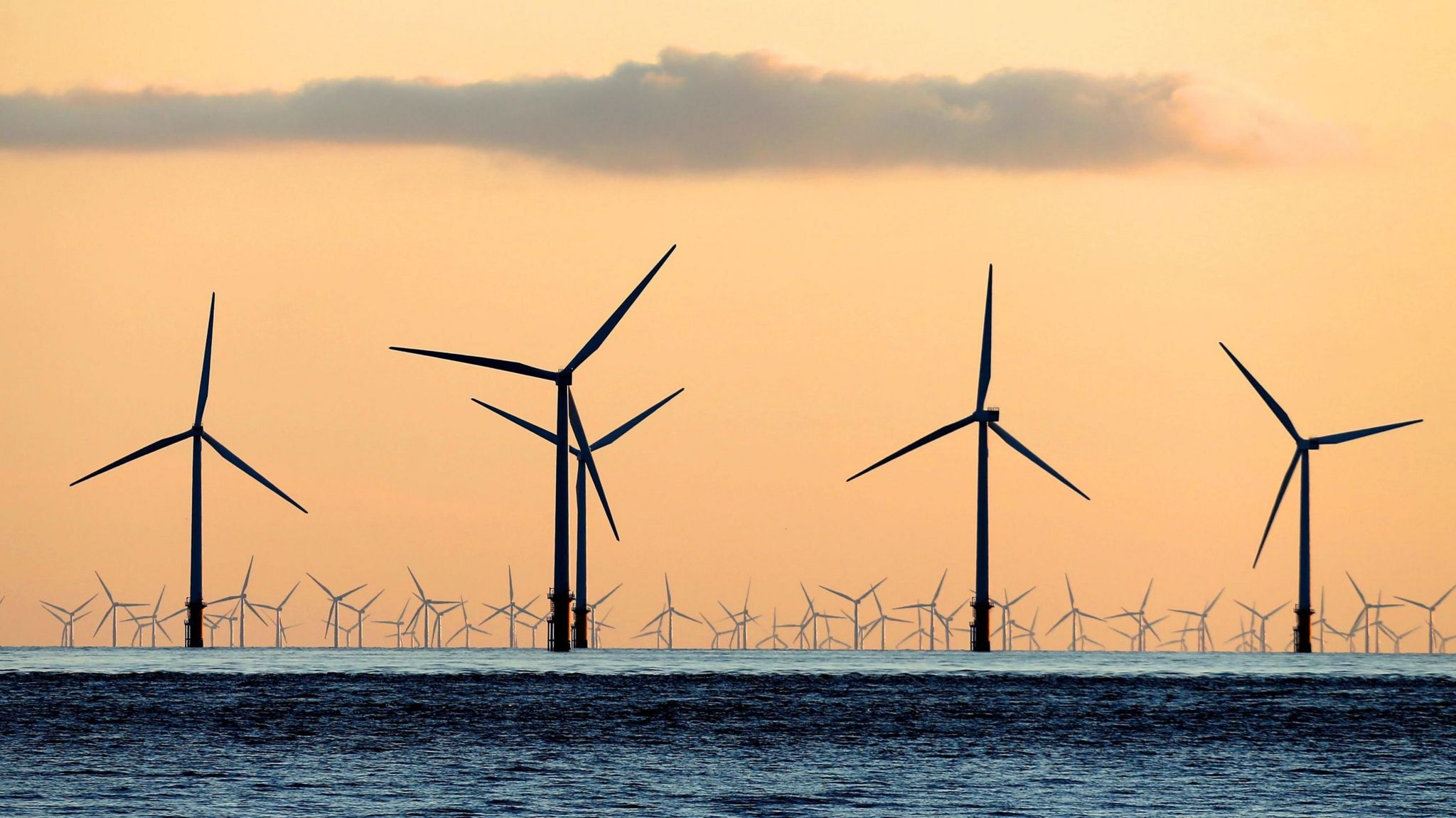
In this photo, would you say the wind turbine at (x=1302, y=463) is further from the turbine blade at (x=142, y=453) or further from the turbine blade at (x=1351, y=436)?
the turbine blade at (x=142, y=453)

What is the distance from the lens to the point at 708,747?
96.6 meters

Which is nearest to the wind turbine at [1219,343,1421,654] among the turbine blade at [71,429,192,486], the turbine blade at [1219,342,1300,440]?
the turbine blade at [1219,342,1300,440]

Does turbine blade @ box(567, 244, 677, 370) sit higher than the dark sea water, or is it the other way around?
turbine blade @ box(567, 244, 677, 370)

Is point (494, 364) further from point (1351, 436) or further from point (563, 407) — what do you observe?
point (1351, 436)

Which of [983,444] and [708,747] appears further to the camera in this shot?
[983,444]

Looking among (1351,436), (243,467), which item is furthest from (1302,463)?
(243,467)

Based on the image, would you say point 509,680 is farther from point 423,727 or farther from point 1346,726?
point 1346,726

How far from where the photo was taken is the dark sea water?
235 ft

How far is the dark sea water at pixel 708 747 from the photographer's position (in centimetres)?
7175

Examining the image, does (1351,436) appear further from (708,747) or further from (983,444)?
(708,747)

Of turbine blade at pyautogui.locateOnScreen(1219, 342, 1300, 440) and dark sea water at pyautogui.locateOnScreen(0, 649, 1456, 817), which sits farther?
turbine blade at pyautogui.locateOnScreen(1219, 342, 1300, 440)

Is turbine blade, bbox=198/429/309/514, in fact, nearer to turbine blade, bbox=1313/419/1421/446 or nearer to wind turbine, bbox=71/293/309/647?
wind turbine, bbox=71/293/309/647

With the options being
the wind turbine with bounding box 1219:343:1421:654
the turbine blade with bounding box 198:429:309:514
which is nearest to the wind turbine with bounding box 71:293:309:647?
the turbine blade with bounding box 198:429:309:514

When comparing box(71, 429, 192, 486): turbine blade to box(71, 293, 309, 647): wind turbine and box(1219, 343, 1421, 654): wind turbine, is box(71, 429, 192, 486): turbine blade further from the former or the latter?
box(1219, 343, 1421, 654): wind turbine
